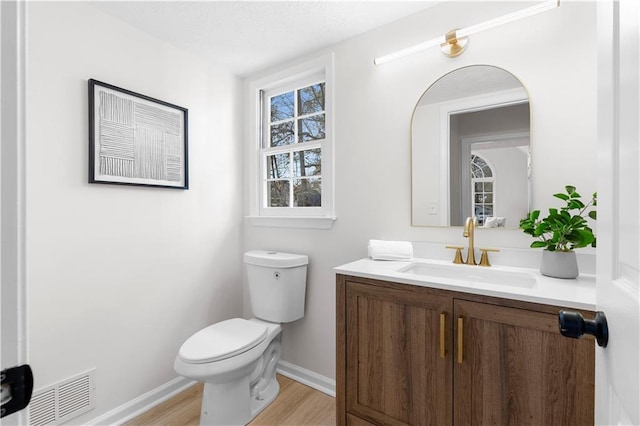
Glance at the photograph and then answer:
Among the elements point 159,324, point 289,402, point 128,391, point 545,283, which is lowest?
point 289,402

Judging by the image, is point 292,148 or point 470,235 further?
point 292,148

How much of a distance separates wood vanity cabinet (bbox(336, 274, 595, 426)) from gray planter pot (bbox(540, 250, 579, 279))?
1.13 ft

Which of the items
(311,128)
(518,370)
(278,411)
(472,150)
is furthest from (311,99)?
(278,411)

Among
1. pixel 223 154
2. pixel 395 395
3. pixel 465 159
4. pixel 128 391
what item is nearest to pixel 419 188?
pixel 465 159

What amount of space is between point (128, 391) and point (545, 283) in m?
2.19

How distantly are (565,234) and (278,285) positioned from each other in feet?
4.91

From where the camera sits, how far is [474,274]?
1.39 metres

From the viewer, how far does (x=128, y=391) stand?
173 cm

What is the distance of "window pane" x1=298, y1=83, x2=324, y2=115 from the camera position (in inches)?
83.6

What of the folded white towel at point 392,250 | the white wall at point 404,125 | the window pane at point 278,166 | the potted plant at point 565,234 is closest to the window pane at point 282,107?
the window pane at point 278,166

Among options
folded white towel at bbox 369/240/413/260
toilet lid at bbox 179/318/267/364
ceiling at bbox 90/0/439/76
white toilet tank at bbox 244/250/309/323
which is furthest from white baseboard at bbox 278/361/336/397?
ceiling at bbox 90/0/439/76

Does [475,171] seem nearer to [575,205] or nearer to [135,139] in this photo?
[575,205]

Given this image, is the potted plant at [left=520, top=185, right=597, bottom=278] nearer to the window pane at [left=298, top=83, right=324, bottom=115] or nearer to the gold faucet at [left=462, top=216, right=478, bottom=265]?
the gold faucet at [left=462, top=216, right=478, bottom=265]

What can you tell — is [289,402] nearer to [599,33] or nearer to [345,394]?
[345,394]
